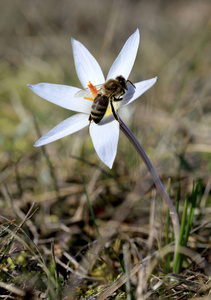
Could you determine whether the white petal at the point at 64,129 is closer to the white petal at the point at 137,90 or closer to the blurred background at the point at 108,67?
the white petal at the point at 137,90

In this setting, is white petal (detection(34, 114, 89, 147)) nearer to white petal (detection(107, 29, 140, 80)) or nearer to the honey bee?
the honey bee

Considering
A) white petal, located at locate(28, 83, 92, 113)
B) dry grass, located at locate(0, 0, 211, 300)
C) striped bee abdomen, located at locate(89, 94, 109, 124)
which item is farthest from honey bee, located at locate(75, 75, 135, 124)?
dry grass, located at locate(0, 0, 211, 300)

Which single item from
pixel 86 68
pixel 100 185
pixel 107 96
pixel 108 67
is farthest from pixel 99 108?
pixel 108 67

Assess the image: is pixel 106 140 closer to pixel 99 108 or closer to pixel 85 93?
pixel 99 108

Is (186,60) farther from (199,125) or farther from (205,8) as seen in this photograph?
(205,8)

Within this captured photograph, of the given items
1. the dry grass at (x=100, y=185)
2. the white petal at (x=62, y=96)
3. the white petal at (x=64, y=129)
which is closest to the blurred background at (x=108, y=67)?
the dry grass at (x=100, y=185)

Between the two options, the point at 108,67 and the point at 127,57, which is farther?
the point at 108,67
